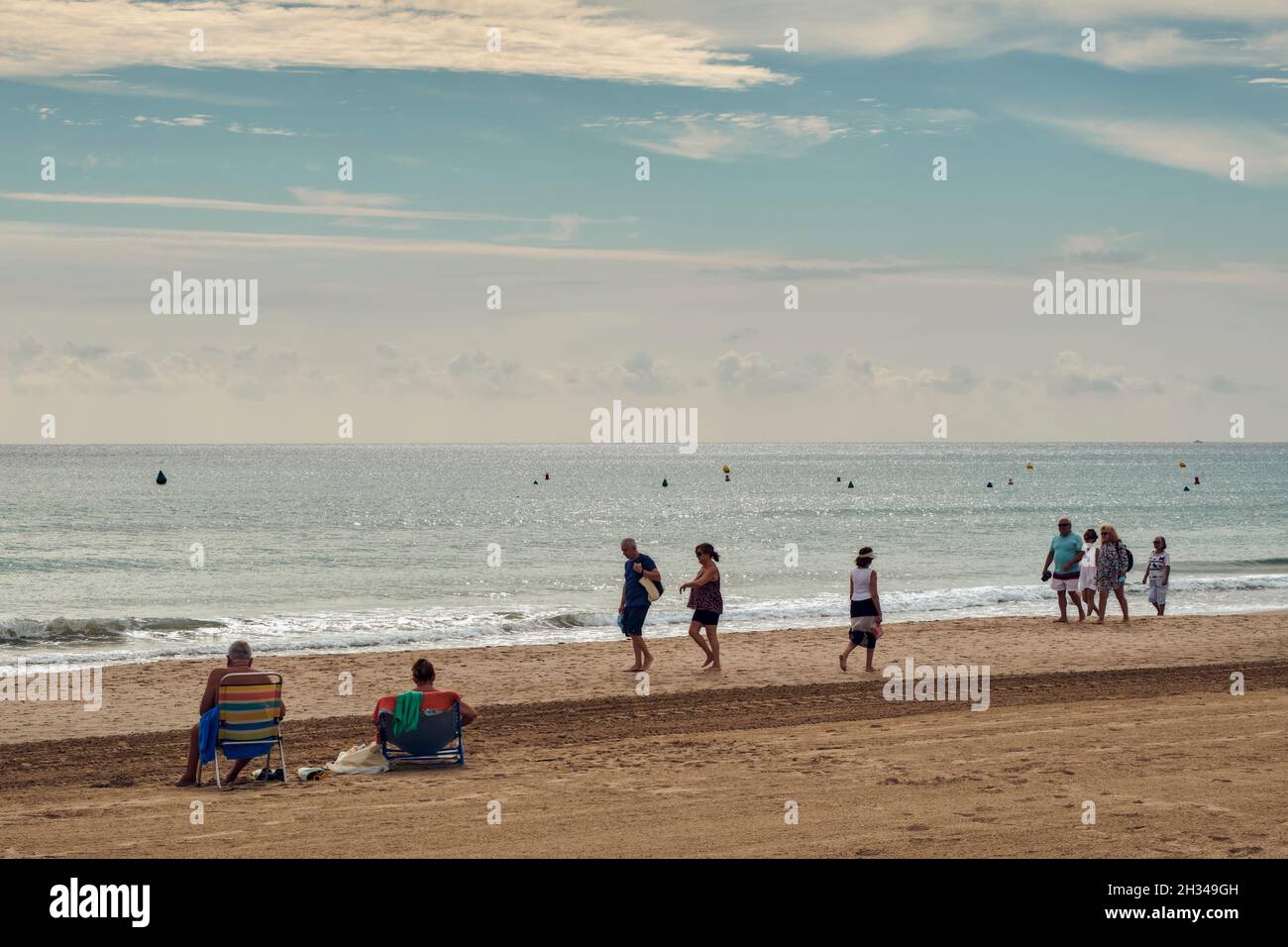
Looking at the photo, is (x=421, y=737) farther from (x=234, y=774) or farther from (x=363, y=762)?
(x=234, y=774)

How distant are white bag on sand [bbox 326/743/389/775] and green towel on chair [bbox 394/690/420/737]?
0.27m

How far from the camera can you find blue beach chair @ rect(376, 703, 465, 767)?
10.5m

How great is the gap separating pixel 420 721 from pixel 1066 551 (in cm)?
1374

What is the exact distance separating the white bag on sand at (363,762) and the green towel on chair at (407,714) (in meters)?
0.27

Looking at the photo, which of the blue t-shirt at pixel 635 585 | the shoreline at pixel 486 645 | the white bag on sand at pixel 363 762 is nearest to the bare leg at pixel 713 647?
the blue t-shirt at pixel 635 585

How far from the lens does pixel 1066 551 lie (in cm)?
2089

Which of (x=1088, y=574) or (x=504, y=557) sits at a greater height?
(x=1088, y=574)

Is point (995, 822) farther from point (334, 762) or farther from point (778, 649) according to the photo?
point (778, 649)

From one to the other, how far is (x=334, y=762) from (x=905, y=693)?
6664 mm

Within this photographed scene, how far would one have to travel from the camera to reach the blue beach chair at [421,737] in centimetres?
1049

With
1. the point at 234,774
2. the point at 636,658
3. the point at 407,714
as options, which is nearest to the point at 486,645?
the point at 636,658

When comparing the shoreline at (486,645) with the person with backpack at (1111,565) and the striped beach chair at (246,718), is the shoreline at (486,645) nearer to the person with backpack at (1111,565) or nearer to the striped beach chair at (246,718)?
the person with backpack at (1111,565)

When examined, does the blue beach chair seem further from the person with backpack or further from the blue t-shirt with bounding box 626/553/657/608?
the person with backpack

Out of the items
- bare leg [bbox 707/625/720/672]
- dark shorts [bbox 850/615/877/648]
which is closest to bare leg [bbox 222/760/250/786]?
bare leg [bbox 707/625/720/672]
